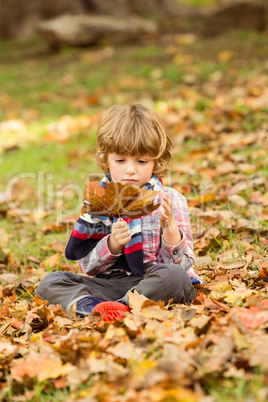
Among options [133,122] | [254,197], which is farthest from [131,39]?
[133,122]

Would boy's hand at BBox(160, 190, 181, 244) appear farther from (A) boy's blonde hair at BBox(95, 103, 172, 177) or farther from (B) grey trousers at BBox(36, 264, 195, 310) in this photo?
(A) boy's blonde hair at BBox(95, 103, 172, 177)

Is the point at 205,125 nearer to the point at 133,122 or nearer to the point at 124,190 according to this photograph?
the point at 133,122

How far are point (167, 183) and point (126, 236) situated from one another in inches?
79.7

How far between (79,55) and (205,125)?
5.94m

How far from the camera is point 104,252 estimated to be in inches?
103

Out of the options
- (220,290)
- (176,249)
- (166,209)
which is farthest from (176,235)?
(220,290)

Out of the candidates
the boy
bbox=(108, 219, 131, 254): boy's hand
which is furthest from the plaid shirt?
bbox=(108, 219, 131, 254): boy's hand

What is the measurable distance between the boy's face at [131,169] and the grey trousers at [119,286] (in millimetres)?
506

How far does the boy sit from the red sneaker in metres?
0.06

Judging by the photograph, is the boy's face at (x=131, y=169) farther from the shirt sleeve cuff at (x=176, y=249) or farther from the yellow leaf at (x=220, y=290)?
the yellow leaf at (x=220, y=290)

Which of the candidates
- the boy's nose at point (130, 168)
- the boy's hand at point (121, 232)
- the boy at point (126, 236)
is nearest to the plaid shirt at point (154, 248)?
the boy at point (126, 236)

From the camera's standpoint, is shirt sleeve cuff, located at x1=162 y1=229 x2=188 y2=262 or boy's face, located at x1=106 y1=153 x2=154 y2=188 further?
boy's face, located at x1=106 y1=153 x2=154 y2=188

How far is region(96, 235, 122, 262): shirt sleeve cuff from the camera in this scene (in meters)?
2.60

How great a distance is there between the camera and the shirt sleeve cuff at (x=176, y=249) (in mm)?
2504
